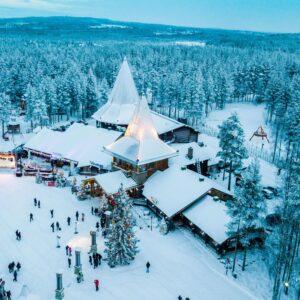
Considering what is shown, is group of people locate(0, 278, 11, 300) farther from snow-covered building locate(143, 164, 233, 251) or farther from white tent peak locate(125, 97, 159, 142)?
white tent peak locate(125, 97, 159, 142)

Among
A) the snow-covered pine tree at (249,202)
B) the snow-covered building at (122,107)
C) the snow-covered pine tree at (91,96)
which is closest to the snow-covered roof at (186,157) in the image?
the snow-covered building at (122,107)

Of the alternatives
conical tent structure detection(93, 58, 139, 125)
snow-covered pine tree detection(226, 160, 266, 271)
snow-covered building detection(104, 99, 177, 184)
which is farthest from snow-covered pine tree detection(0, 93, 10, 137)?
snow-covered pine tree detection(226, 160, 266, 271)

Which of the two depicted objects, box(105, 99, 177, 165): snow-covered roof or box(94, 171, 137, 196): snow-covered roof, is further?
box(105, 99, 177, 165): snow-covered roof

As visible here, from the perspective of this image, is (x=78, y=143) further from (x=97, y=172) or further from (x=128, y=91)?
(x=128, y=91)

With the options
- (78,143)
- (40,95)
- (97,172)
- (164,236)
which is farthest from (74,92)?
(164,236)

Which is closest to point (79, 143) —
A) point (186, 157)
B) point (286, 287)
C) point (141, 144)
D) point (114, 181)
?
point (141, 144)

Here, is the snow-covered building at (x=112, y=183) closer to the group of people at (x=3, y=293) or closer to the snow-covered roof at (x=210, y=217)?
the snow-covered roof at (x=210, y=217)

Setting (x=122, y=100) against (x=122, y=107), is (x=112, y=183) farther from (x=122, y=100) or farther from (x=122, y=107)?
(x=122, y=100)
